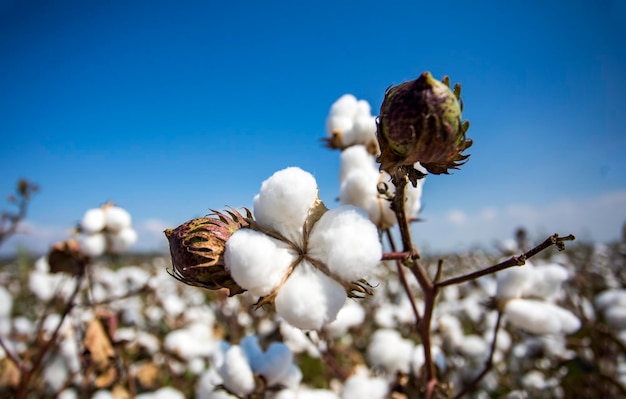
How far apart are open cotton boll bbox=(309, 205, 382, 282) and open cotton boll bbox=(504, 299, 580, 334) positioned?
39.7 inches

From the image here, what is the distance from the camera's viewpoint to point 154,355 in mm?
3811

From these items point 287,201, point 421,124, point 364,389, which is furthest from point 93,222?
point 421,124

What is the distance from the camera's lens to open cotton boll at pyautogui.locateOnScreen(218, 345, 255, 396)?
1.29 meters

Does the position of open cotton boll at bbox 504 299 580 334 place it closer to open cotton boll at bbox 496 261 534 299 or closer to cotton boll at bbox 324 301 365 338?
open cotton boll at bbox 496 261 534 299

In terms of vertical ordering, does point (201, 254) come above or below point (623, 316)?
below

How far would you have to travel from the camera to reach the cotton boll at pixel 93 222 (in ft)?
7.47

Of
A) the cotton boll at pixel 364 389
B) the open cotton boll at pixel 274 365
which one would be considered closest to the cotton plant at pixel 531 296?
the cotton boll at pixel 364 389

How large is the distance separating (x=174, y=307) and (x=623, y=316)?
430 cm

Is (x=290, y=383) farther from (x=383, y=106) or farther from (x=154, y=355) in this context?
(x=154, y=355)

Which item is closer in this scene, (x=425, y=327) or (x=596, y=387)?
(x=425, y=327)

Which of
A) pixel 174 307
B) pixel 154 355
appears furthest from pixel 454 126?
pixel 174 307

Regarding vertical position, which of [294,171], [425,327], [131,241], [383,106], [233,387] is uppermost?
[131,241]

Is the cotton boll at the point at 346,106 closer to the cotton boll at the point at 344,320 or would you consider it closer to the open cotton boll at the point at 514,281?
the open cotton boll at the point at 514,281

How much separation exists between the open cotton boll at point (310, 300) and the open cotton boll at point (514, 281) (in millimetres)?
1023
